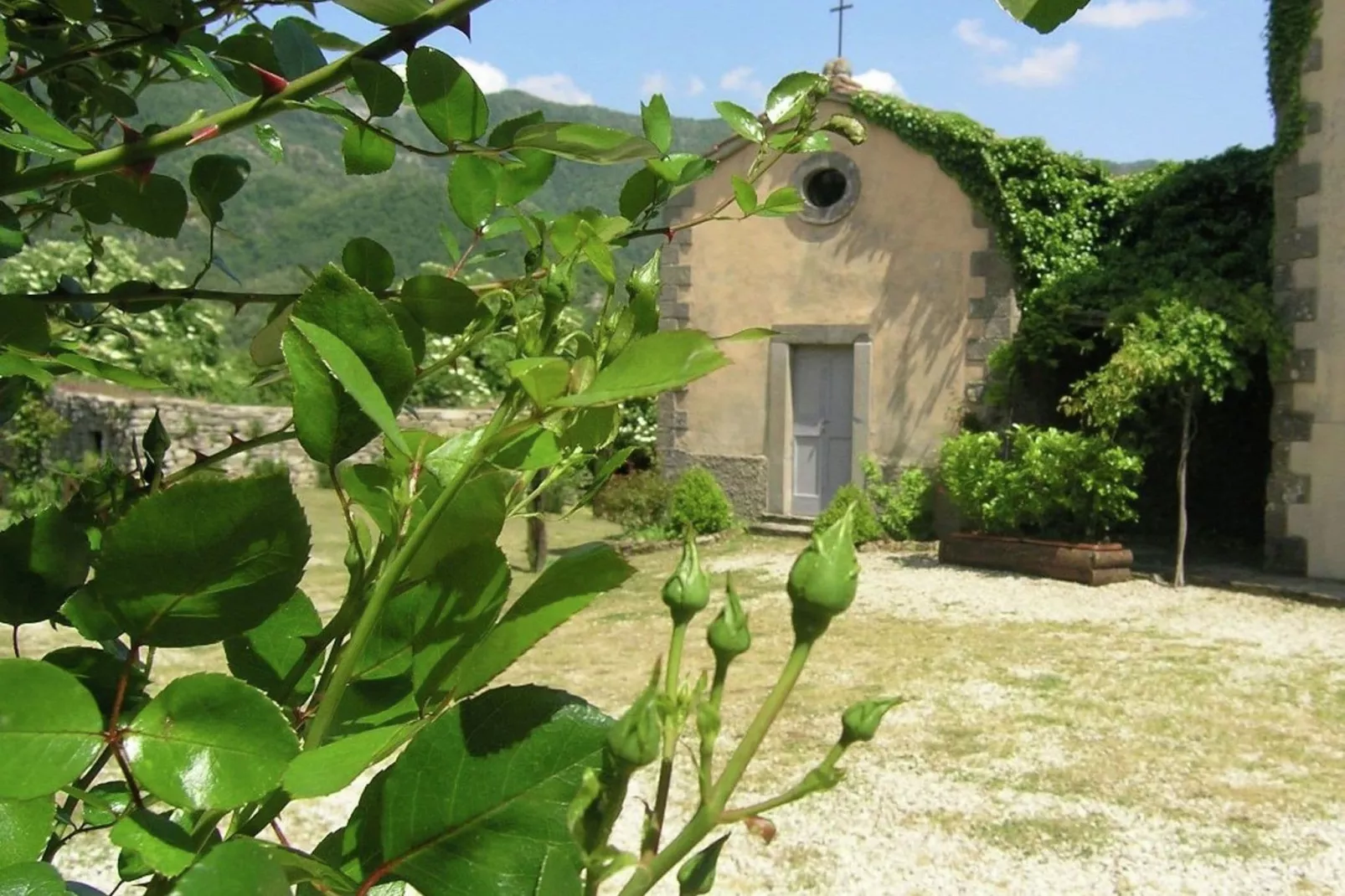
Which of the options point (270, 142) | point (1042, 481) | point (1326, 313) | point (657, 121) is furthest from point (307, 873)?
point (1326, 313)

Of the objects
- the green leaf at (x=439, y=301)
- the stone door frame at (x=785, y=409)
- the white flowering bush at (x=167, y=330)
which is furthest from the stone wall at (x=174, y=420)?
the green leaf at (x=439, y=301)

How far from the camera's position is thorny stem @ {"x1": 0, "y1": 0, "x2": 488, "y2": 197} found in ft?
1.86

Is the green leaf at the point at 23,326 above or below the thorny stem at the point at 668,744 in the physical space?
above

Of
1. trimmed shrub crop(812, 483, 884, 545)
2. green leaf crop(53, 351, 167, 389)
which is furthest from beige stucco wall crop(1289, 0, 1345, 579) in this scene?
green leaf crop(53, 351, 167, 389)

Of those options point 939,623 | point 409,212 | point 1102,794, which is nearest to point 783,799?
point 1102,794

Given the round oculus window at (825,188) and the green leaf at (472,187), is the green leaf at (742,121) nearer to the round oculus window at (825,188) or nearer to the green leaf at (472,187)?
the green leaf at (472,187)

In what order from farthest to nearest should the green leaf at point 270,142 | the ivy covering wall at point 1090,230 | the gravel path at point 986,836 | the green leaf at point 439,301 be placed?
the ivy covering wall at point 1090,230
the gravel path at point 986,836
the green leaf at point 270,142
the green leaf at point 439,301

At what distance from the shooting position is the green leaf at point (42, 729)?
41cm

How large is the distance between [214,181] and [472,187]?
27cm

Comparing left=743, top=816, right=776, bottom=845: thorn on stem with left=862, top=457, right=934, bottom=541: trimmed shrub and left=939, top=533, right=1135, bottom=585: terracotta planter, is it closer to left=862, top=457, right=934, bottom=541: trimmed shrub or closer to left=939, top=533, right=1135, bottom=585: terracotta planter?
left=939, top=533, right=1135, bottom=585: terracotta planter

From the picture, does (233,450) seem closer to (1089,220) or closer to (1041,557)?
(1041,557)

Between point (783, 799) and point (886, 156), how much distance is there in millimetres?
11204

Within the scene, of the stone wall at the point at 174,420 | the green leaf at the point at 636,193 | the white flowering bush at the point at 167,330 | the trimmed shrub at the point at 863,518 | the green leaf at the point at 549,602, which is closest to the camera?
the green leaf at the point at 549,602

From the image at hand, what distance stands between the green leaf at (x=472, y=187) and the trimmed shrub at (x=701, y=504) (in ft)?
34.9
